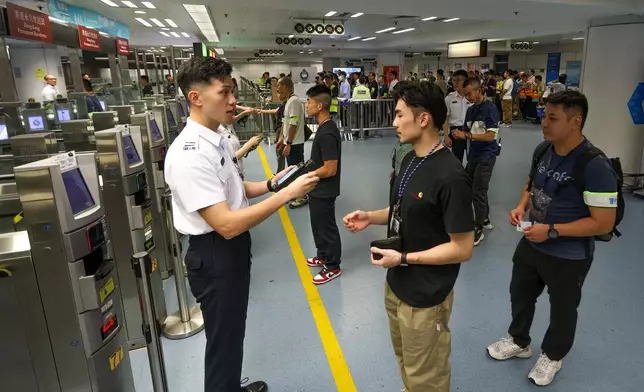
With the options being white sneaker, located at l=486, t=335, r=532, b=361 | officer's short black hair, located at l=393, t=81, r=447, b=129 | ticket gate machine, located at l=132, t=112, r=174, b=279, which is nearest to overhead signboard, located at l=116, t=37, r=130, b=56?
ticket gate machine, located at l=132, t=112, r=174, b=279

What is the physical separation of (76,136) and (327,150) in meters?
2.45

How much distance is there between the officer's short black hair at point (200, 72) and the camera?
74.2 inches

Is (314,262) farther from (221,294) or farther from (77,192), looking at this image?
(77,192)

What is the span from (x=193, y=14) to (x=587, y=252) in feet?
37.7

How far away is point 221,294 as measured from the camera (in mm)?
2006

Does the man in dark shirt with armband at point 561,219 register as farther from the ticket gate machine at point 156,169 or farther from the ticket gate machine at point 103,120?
the ticket gate machine at point 103,120

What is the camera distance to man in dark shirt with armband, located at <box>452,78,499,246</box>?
4.70 metres

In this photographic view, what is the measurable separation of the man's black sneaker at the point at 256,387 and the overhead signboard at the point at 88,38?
500 cm

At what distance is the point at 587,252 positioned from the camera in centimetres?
241

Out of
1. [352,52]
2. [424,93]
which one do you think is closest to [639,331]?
[424,93]

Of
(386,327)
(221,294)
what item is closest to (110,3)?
(386,327)

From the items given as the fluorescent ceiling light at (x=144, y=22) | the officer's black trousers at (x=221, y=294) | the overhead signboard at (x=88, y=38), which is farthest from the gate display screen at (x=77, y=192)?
the fluorescent ceiling light at (x=144, y=22)

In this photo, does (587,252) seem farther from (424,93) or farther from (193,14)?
(193,14)

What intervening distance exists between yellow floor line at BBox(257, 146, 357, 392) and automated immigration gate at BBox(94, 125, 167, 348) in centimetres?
139
